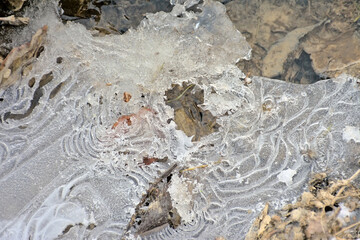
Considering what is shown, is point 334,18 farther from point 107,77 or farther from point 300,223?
point 107,77

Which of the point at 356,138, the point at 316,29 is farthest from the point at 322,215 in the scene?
the point at 316,29

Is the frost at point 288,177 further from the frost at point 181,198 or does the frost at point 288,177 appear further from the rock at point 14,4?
the rock at point 14,4

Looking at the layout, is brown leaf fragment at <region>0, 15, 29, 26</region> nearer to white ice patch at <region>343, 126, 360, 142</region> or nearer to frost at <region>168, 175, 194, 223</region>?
frost at <region>168, 175, 194, 223</region>

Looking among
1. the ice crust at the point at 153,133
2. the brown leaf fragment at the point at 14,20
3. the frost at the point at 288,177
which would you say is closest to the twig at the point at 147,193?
the ice crust at the point at 153,133

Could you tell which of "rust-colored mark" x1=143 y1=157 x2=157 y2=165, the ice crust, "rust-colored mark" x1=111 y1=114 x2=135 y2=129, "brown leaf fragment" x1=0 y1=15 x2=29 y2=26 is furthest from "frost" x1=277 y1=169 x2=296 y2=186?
"brown leaf fragment" x1=0 y1=15 x2=29 y2=26

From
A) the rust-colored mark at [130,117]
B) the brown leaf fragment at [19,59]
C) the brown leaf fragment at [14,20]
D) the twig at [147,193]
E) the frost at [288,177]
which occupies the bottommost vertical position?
the frost at [288,177]

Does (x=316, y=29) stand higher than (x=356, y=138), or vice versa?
(x=316, y=29)
